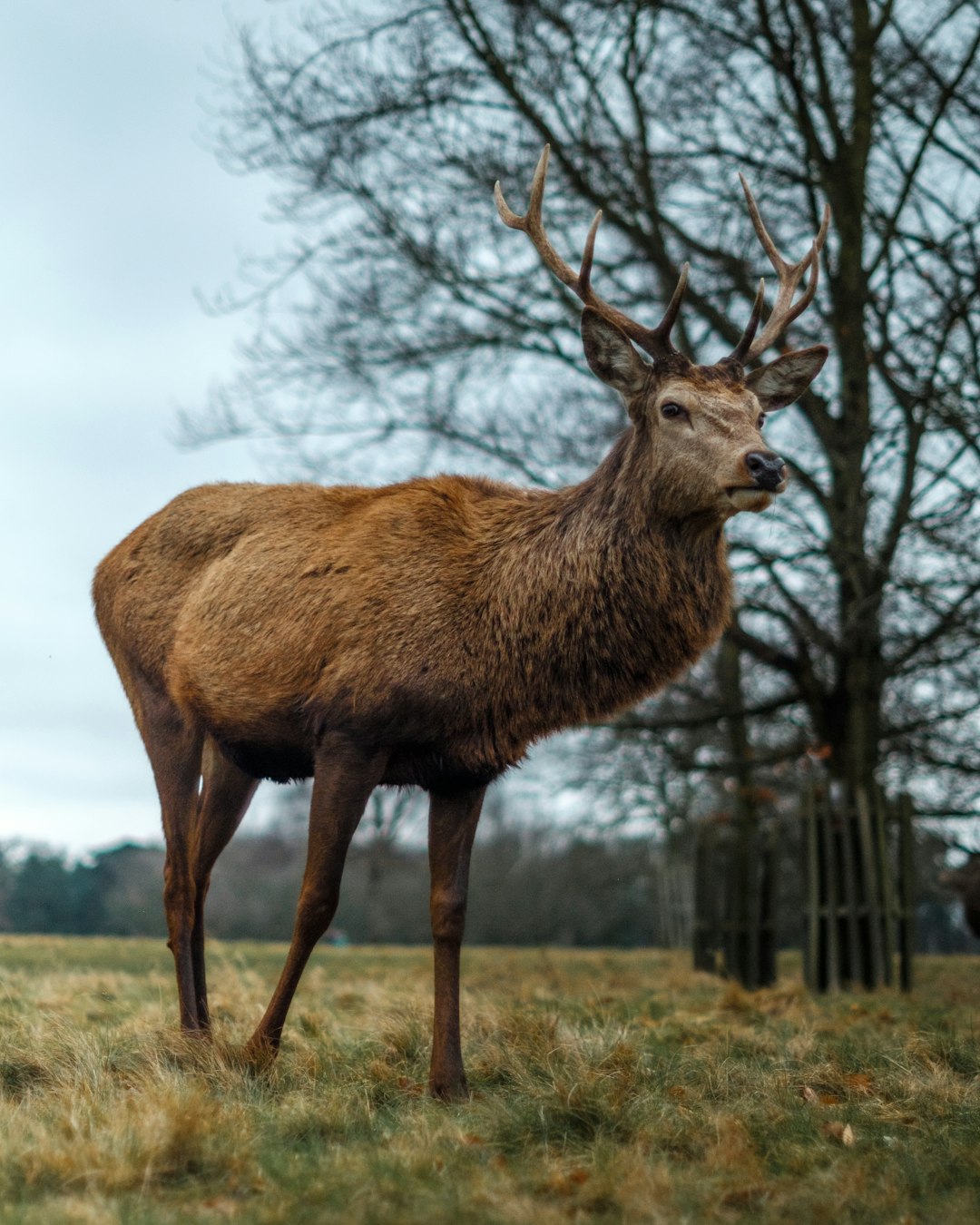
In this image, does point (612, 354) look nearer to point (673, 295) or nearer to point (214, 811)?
point (673, 295)

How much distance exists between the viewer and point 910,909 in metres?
11.2

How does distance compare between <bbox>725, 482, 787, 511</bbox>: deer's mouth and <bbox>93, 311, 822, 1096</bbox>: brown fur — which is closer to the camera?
<bbox>725, 482, 787, 511</bbox>: deer's mouth

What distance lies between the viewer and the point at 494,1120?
3.81 metres

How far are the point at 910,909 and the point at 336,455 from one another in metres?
6.69

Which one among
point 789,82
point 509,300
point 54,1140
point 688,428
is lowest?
point 54,1140

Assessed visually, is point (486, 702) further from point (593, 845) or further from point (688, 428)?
point (593, 845)

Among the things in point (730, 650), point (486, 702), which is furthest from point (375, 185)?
point (486, 702)

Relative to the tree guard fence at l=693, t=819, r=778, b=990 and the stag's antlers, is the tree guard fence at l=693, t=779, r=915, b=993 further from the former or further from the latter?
the stag's antlers

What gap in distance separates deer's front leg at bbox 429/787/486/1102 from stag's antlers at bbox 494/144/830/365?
1.99m

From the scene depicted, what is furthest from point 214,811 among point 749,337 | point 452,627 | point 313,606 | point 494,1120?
point 749,337

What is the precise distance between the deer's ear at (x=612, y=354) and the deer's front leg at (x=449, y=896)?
176cm

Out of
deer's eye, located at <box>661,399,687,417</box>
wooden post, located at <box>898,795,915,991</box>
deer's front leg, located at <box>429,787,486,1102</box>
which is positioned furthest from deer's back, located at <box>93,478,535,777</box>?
wooden post, located at <box>898,795,915,991</box>

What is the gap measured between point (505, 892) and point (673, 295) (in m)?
26.7

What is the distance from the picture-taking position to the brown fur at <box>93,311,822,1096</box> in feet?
15.6
